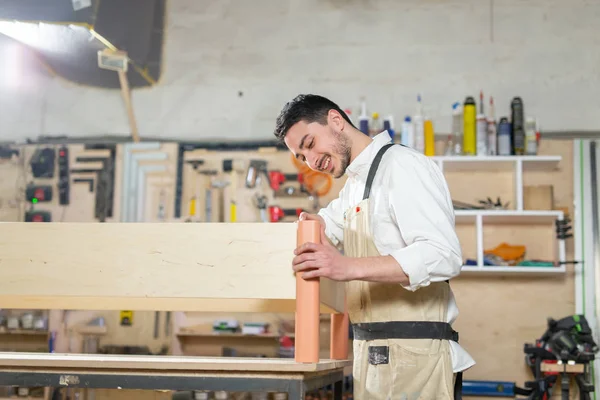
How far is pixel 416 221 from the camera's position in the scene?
2201 mm

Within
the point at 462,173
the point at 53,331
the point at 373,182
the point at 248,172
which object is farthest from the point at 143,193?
the point at 373,182

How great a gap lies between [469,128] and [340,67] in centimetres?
112

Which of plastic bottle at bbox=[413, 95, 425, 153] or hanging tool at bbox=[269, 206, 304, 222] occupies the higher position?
plastic bottle at bbox=[413, 95, 425, 153]

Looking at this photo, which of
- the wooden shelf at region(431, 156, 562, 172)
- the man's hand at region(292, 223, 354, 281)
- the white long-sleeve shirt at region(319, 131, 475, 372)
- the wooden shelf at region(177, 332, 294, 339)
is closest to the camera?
the man's hand at region(292, 223, 354, 281)

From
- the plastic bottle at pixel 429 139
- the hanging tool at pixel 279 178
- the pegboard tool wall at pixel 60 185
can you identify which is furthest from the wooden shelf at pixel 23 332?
the plastic bottle at pixel 429 139

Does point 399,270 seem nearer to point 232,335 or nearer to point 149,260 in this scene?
point 149,260

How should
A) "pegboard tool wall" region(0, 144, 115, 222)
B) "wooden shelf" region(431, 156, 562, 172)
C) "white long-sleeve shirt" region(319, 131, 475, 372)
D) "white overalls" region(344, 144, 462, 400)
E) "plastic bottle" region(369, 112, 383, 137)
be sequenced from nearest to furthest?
"white long-sleeve shirt" region(319, 131, 475, 372)
"white overalls" region(344, 144, 462, 400)
"wooden shelf" region(431, 156, 562, 172)
"plastic bottle" region(369, 112, 383, 137)
"pegboard tool wall" region(0, 144, 115, 222)

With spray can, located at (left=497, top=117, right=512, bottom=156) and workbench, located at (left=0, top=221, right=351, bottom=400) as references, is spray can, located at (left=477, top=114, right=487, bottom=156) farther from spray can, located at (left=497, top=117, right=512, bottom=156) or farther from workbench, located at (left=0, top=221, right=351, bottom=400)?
workbench, located at (left=0, top=221, right=351, bottom=400)

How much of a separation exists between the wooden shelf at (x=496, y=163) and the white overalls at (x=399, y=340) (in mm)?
2706

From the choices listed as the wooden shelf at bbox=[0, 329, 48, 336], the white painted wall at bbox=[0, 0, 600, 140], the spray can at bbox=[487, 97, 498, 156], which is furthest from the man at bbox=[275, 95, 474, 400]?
the wooden shelf at bbox=[0, 329, 48, 336]

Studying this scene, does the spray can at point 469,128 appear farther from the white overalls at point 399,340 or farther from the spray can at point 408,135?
the white overalls at point 399,340

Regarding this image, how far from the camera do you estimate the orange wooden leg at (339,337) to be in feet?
9.47

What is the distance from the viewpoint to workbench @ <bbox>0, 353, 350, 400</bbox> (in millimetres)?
1829

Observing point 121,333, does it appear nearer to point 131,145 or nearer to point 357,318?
point 131,145
